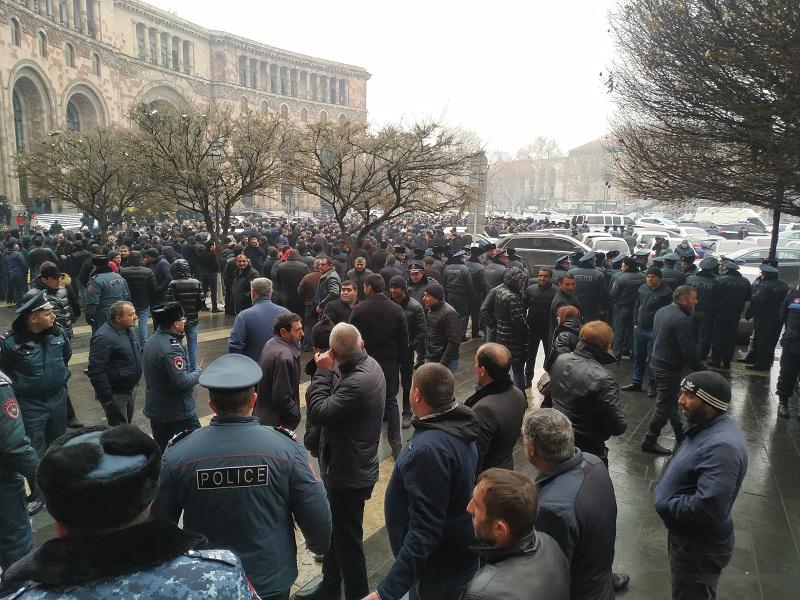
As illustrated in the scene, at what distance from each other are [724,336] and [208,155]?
12611 mm

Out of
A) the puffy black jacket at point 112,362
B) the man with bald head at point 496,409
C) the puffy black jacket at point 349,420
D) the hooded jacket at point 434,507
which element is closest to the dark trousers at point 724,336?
the man with bald head at point 496,409

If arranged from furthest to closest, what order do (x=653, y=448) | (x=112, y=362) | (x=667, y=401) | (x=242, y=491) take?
(x=653, y=448)
(x=667, y=401)
(x=112, y=362)
(x=242, y=491)

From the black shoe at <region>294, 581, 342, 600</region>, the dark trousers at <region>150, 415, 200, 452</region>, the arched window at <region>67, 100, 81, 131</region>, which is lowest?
the black shoe at <region>294, 581, 342, 600</region>

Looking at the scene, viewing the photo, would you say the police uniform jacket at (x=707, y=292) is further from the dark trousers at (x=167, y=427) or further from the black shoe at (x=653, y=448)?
the dark trousers at (x=167, y=427)

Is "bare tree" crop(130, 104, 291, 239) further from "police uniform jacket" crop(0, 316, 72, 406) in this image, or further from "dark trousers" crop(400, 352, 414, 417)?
"police uniform jacket" crop(0, 316, 72, 406)

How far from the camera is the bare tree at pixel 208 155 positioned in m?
15.0

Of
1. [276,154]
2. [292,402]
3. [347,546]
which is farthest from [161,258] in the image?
[347,546]

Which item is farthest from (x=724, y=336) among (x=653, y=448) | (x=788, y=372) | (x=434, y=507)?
(x=434, y=507)

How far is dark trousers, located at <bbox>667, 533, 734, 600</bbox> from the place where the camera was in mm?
3273

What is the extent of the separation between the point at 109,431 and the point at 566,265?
8958 mm

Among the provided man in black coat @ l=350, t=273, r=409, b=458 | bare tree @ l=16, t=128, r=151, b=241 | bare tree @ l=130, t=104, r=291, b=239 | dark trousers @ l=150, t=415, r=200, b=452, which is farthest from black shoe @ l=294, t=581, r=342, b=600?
bare tree @ l=16, t=128, r=151, b=241

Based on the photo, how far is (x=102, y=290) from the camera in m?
8.64

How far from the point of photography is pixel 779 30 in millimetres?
7441

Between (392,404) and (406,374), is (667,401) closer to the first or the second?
(406,374)
